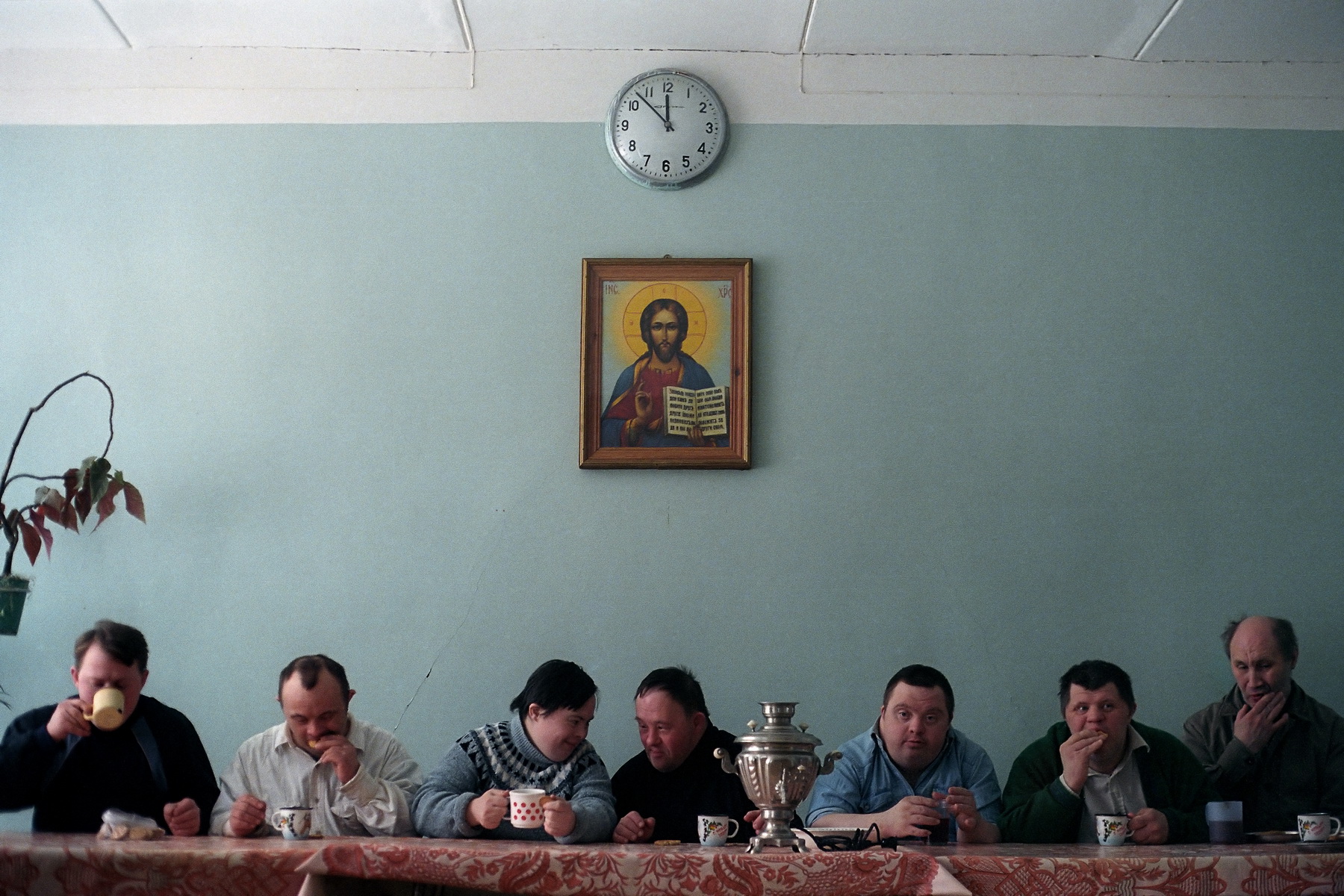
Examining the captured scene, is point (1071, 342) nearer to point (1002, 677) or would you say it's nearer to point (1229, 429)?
point (1229, 429)

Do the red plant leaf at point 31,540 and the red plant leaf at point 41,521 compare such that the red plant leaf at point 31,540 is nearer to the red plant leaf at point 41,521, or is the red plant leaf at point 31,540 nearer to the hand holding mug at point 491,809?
the red plant leaf at point 41,521

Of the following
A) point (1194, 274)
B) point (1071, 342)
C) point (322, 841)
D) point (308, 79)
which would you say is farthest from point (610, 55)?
point (322, 841)

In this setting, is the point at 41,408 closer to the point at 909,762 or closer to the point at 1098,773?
the point at 909,762

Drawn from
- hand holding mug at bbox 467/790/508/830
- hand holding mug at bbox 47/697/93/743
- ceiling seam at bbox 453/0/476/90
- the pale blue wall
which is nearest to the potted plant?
the pale blue wall

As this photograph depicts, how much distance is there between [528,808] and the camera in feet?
7.80

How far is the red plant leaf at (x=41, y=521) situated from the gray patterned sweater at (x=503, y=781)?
123cm

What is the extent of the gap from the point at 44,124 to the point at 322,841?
8.14 feet

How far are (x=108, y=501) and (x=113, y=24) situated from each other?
1.37 metres

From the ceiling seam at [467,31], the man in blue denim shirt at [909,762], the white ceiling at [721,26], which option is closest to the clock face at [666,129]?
the white ceiling at [721,26]

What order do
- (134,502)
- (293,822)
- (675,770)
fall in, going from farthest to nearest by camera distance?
(134,502)
(675,770)
(293,822)

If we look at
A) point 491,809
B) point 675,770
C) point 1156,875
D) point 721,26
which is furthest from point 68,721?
point 721,26

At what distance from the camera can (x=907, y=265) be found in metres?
3.49

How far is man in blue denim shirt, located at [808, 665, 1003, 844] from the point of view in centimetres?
283

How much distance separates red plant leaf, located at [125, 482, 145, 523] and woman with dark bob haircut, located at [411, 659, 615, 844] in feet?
3.66
